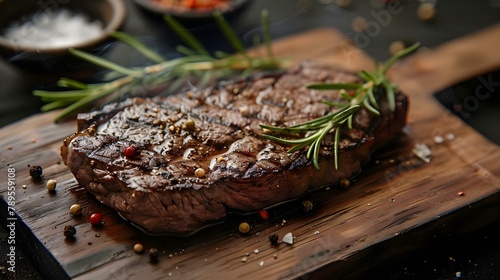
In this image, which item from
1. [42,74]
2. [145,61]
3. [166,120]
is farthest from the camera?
[145,61]

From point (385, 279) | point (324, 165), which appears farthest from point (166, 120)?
point (385, 279)

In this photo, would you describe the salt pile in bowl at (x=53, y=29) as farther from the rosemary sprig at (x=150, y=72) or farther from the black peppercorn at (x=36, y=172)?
the black peppercorn at (x=36, y=172)

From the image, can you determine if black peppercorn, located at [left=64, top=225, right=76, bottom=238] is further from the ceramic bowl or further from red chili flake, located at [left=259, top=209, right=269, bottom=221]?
the ceramic bowl

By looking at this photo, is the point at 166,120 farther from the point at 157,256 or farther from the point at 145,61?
the point at 145,61

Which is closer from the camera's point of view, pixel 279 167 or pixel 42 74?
pixel 279 167

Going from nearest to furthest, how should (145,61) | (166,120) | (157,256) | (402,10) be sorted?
(157,256)
(166,120)
(145,61)
(402,10)

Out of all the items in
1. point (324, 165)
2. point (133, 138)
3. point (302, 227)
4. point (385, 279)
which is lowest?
point (385, 279)

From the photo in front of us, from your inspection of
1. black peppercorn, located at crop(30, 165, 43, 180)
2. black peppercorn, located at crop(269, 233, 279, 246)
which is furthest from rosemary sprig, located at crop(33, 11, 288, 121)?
black peppercorn, located at crop(269, 233, 279, 246)
